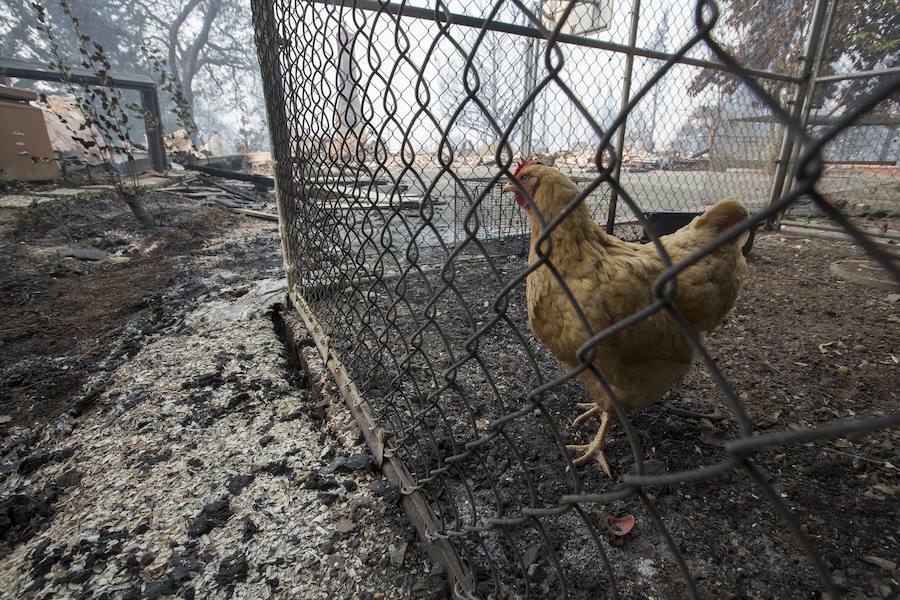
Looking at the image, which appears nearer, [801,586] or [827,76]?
[801,586]

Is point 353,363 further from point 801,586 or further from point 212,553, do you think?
point 801,586

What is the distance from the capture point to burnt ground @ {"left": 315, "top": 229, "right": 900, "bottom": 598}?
1.22m

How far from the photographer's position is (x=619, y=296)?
4.99 feet

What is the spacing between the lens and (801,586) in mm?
1214

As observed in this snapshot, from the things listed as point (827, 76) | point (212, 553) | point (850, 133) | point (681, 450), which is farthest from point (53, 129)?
point (850, 133)

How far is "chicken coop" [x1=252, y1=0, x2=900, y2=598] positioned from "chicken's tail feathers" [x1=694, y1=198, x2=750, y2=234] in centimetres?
4

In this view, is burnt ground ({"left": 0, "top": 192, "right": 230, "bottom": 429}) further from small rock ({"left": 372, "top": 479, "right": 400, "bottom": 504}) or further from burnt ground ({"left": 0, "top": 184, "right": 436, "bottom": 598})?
small rock ({"left": 372, "top": 479, "right": 400, "bottom": 504})

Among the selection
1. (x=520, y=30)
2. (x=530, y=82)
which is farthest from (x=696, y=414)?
(x=530, y=82)

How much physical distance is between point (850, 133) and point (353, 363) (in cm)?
660

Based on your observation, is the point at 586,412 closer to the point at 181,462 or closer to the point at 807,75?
the point at 181,462

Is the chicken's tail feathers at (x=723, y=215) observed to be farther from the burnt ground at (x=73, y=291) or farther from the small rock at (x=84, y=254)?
the small rock at (x=84, y=254)

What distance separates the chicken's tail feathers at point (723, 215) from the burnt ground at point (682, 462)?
0.90 metres

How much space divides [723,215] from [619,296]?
0.70 m

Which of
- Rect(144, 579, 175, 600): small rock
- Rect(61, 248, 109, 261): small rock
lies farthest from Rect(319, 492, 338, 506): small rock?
Rect(61, 248, 109, 261): small rock
